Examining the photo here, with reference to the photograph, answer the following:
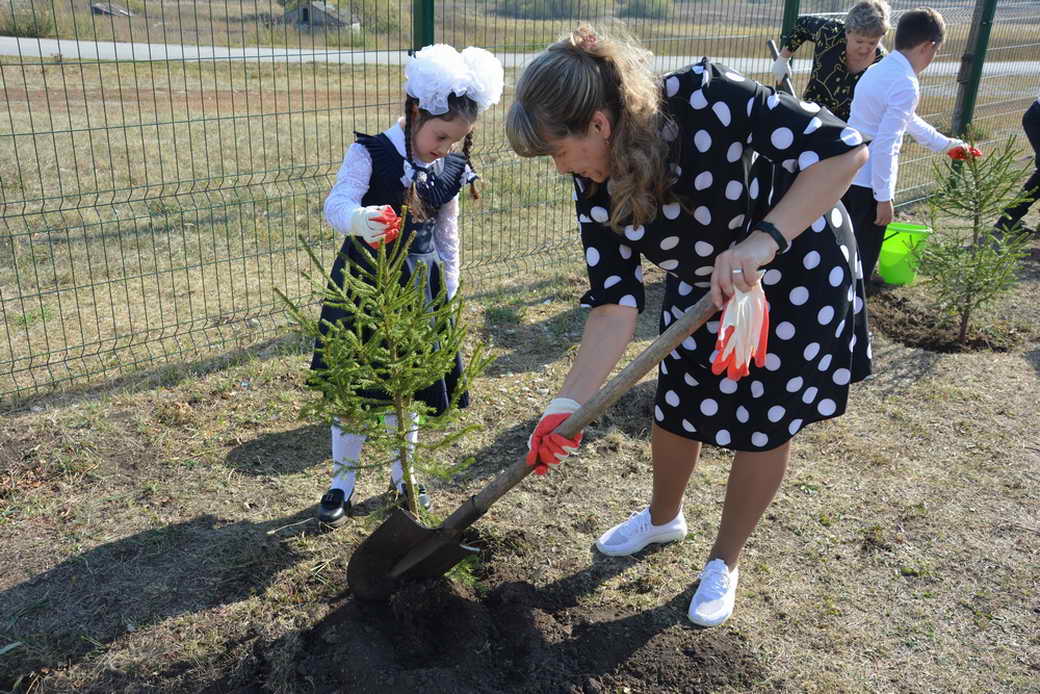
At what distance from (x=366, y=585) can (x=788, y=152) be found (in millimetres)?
1682

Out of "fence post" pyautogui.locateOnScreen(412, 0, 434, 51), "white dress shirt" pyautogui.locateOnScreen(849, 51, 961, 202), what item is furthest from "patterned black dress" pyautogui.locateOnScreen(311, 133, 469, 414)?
"white dress shirt" pyautogui.locateOnScreen(849, 51, 961, 202)

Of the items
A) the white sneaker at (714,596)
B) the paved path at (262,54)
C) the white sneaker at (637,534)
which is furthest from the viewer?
the paved path at (262,54)

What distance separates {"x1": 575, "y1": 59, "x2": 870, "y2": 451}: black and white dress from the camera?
6.46 ft

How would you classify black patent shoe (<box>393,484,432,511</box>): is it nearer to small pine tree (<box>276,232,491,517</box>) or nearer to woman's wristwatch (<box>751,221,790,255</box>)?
small pine tree (<box>276,232,491,517</box>)

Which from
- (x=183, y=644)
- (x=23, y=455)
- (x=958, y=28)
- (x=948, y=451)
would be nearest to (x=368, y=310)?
(x=183, y=644)

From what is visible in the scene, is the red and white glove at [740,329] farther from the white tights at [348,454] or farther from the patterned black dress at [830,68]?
the patterned black dress at [830,68]

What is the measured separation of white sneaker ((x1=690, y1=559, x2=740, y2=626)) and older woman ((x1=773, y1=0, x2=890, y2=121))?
9.79ft

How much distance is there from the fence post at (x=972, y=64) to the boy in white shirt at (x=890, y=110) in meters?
4.56

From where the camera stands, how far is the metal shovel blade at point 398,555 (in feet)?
8.07

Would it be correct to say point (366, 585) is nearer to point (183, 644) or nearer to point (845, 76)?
point (183, 644)

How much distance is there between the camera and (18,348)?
4340 mm

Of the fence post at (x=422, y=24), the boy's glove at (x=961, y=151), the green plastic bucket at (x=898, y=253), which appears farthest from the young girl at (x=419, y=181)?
the green plastic bucket at (x=898, y=253)

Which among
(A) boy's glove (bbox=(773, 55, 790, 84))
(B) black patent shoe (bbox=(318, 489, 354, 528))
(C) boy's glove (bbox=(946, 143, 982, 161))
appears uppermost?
(A) boy's glove (bbox=(773, 55, 790, 84))

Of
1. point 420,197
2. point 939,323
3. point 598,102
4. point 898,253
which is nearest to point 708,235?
point 598,102
